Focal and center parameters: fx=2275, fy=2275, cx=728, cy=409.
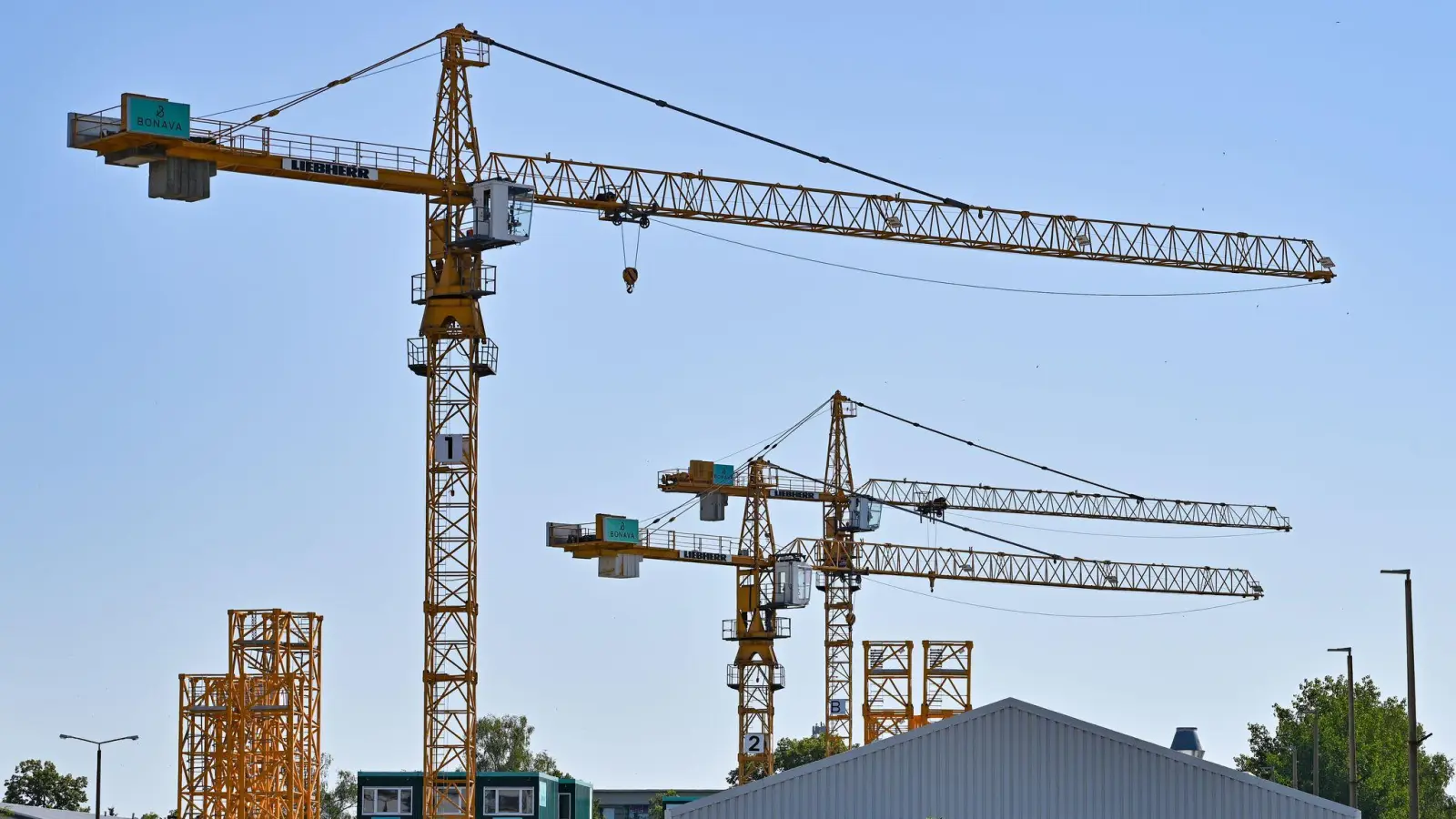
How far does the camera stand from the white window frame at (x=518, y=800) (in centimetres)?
12244

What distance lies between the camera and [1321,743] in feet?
561

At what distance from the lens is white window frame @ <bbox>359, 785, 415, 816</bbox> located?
122438 millimetres

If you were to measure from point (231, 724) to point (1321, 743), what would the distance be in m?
90.8

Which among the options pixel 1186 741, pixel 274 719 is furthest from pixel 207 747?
pixel 1186 741

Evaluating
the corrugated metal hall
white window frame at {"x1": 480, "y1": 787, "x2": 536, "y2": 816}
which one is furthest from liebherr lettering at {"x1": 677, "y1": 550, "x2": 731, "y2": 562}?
the corrugated metal hall

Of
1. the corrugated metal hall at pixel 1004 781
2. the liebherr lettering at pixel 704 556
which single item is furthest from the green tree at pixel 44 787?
the corrugated metal hall at pixel 1004 781

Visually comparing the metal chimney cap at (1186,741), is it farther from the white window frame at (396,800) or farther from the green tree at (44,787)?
the green tree at (44,787)

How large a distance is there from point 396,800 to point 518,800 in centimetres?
669

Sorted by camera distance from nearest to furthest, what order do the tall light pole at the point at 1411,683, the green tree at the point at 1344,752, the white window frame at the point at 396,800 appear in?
the tall light pole at the point at 1411,683 → the white window frame at the point at 396,800 → the green tree at the point at 1344,752

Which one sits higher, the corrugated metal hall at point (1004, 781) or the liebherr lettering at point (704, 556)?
the liebherr lettering at point (704, 556)

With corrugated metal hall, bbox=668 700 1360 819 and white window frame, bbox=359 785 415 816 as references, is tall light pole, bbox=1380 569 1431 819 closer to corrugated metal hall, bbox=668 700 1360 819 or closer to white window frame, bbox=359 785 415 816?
corrugated metal hall, bbox=668 700 1360 819

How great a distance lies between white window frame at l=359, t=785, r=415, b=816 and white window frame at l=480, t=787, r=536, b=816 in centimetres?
395

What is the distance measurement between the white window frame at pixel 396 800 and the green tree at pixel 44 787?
8222 centimetres

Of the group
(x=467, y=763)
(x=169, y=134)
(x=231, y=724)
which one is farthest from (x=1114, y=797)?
(x=231, y=724)
